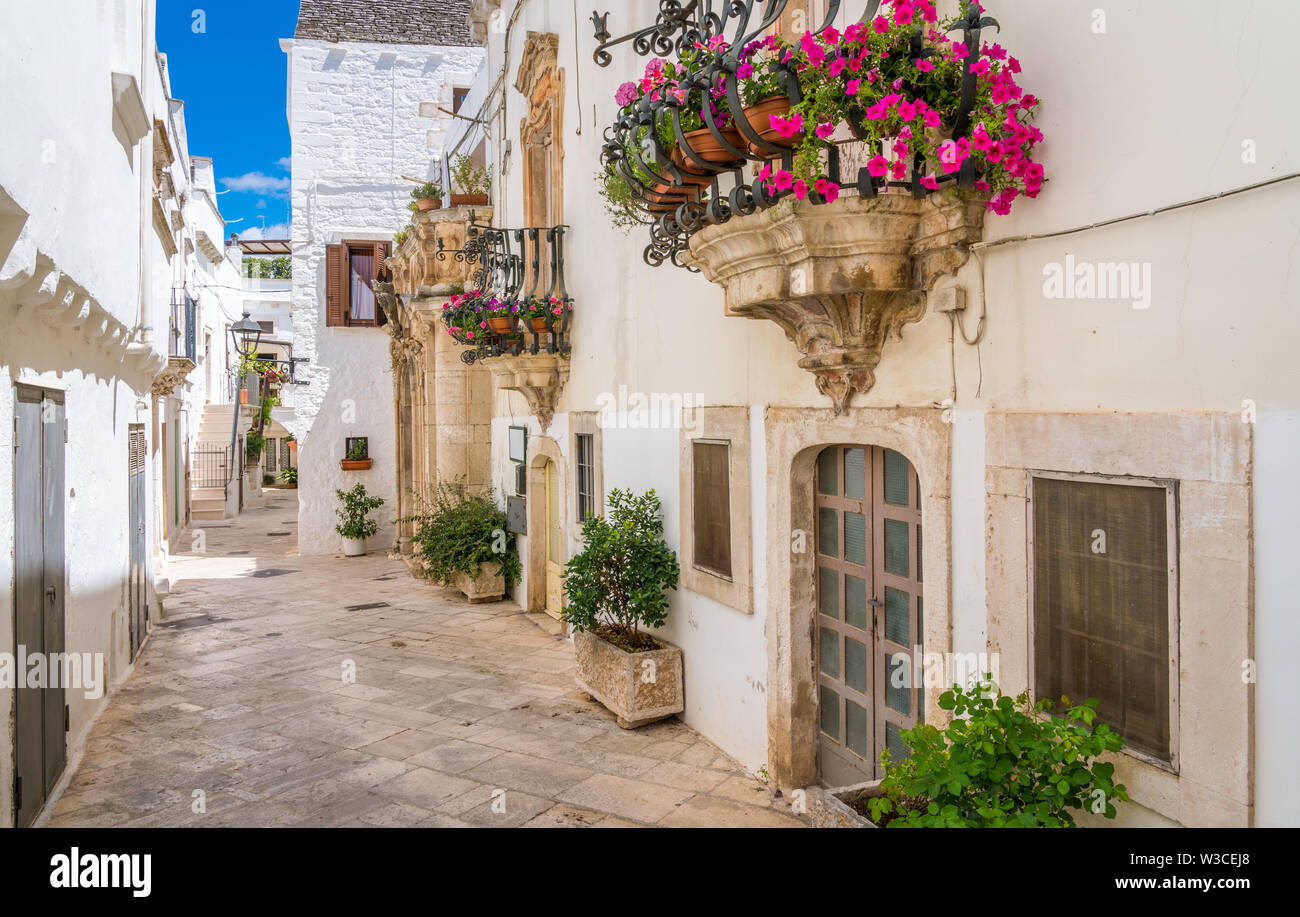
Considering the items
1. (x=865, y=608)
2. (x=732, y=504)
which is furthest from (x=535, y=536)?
(x=865, y=608)

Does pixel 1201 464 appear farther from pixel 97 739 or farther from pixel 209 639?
pixel 209 639

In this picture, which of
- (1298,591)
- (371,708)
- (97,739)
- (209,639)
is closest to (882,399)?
(1298,591)

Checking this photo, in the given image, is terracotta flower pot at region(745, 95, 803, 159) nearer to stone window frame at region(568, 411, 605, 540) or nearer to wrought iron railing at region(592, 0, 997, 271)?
wrought iron railing at region(592, 0, 997, 271)

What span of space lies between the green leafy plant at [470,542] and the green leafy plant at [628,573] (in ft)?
14.9

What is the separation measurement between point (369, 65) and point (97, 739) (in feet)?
48.7

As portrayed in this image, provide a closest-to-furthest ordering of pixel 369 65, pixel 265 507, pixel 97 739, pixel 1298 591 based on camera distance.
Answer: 1. pixel 1298 591
2. pixel 97 739
3. pixel 369 65
4. pixel 265 507

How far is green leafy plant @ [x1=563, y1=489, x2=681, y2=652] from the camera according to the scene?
627 cm

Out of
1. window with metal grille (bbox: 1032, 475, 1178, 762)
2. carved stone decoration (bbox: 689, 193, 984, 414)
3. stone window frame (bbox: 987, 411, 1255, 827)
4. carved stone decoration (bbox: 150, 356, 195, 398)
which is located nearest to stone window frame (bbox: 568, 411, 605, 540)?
carved stone decoration (bbox: 689, 193, 984, 414)

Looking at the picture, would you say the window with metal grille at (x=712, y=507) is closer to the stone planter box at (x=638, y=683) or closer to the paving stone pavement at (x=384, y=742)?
the stone planter box at (x=638, y=683)

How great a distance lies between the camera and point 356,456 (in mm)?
16625

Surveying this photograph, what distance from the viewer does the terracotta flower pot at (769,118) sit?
3585mm

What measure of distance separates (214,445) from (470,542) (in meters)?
16.4

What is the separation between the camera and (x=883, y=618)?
4.43m

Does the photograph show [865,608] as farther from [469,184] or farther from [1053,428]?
[469,184]
